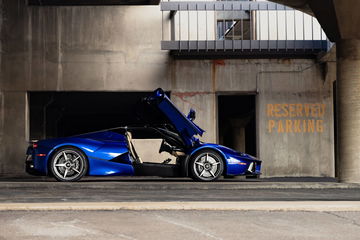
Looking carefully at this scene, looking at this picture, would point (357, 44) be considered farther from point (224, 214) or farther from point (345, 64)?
point (224, 214)

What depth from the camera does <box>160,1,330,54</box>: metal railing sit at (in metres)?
17.9

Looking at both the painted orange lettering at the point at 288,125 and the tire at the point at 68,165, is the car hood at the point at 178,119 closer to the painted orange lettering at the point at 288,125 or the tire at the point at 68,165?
the tire at the point at 68,165

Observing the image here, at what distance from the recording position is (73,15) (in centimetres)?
1823

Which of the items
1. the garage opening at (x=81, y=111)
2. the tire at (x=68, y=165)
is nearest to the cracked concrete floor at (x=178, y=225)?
the tire at (x=68, y=165)

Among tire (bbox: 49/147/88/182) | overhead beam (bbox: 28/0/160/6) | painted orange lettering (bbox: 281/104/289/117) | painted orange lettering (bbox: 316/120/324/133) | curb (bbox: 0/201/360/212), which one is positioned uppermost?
overhead beam (bbox: 28/0/160/6)

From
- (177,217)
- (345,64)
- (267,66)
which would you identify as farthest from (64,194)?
(267,66)

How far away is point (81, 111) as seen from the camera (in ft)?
92.5

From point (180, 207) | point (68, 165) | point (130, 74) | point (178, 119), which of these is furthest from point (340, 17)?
point (180, 207)

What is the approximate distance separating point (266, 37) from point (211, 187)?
8312 millimetres

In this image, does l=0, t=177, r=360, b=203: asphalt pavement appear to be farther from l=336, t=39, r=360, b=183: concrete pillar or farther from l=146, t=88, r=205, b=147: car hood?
l=146, t=88, r=205, b=147: car hood

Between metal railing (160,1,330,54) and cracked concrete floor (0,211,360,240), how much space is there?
11364 millimetres

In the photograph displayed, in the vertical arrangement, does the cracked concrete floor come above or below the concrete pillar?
below

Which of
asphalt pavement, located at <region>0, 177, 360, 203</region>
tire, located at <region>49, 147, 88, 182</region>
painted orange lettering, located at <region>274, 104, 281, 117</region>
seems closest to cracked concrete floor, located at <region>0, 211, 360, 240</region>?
asphalt pavement, located at <region>0, 177, 360, 203</region>

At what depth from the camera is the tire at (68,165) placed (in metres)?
12.3
